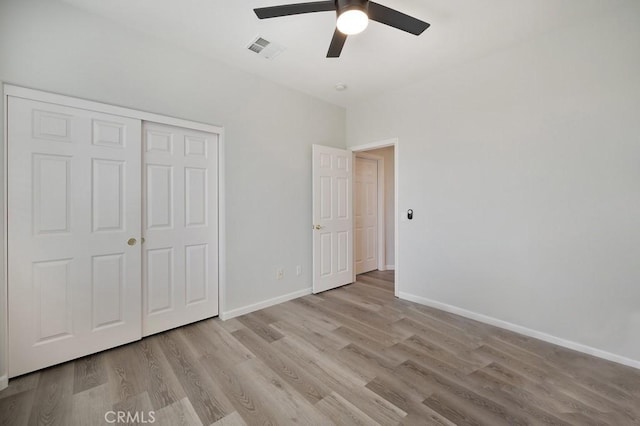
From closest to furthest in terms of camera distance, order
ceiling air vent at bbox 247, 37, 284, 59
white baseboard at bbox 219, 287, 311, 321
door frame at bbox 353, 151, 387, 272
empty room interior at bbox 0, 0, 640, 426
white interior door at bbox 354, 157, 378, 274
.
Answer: empty room interior at bbox 0, 0, 640, 426 < ceiling air vent at bbox 247, 37, 284, 59 < white baseboard at bbox 219, 287, 311, 321 < white interior door at bbox 354, 157, 378, 274 < door frame at bbox 353, 151, 387, 272

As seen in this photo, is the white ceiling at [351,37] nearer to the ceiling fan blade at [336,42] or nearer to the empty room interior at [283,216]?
the empty room interior at [283,216]

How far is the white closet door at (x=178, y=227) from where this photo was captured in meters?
2.54

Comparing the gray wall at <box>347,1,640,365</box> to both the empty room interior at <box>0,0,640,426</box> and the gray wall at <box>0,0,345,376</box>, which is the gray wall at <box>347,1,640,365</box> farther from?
the gray wall at <box>0,0,345,376</box>

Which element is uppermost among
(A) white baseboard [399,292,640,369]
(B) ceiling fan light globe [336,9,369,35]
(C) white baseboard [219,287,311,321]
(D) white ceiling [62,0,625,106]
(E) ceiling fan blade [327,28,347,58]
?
(D) white ceiling [62,0,625,106]

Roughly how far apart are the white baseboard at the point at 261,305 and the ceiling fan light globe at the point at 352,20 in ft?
9.36

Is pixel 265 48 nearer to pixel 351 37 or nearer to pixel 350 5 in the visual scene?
pixel 351 37

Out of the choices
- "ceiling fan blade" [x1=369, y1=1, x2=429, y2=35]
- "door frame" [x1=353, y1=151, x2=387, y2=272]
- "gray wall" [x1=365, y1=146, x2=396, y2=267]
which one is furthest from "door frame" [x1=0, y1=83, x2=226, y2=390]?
"gray wall" [x1=365, y1=146, x2=396, y2=267]

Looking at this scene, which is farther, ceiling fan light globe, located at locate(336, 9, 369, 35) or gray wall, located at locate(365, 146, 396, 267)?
gray wall, located at locate(365, 146, 396, 267)

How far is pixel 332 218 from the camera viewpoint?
3.94 metres

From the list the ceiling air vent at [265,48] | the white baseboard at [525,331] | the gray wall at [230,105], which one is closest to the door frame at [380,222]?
the gray wall at [230,105]

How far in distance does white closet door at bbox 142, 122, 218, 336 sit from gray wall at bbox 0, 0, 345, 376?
183 mm

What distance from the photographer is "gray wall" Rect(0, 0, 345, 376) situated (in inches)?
78.0

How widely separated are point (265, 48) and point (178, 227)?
1.97 m

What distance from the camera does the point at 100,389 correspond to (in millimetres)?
1828
